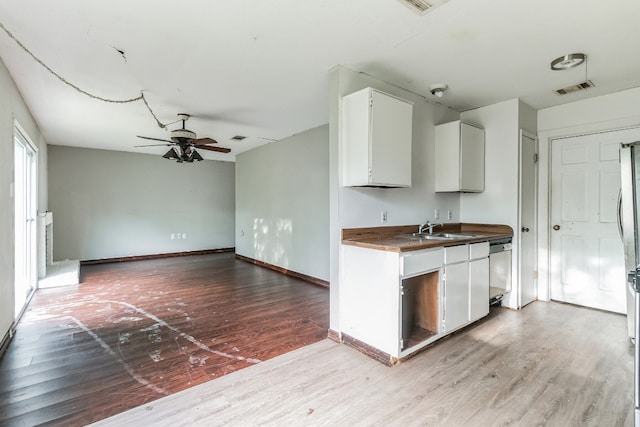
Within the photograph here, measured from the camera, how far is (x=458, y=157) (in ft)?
11.1

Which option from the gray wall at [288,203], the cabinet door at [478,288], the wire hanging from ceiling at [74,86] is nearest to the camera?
the wire hanging from ceiling at [74,86]

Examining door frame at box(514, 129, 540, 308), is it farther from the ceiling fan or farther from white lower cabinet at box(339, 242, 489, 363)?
the ceiling fan

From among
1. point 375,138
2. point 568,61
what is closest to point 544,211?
point 568,61

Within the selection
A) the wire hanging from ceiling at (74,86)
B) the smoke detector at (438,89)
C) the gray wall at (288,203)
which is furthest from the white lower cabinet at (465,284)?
the wire hanging from ceiling at (74,86)

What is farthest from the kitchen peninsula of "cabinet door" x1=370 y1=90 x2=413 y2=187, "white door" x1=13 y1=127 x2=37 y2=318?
"white door" x1=13 y1=127 x2=37 y2=318

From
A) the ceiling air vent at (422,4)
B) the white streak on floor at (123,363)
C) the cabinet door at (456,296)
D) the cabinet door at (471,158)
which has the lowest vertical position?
the white streak on floor at (123,363)

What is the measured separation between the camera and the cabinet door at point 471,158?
341cm

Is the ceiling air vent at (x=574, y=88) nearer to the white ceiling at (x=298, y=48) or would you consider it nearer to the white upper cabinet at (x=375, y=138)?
the white ceiling at (x=298, y=48)

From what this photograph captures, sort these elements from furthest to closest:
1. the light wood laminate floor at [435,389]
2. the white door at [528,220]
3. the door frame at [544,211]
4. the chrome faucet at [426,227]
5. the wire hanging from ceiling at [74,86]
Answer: the door frame at [544,211] < the white door at [528,220] < the chrome faucet at [426,227] < the wire hanging from ceiling at [74,86] < the light wood laminate floor at [435,389]

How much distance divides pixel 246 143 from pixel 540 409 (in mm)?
5578

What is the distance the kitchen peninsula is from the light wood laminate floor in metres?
0.15

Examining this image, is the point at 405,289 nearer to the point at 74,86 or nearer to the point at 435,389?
the point at 435,389

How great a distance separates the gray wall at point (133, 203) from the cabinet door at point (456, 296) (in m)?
6.59

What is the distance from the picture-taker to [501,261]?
357 cm
